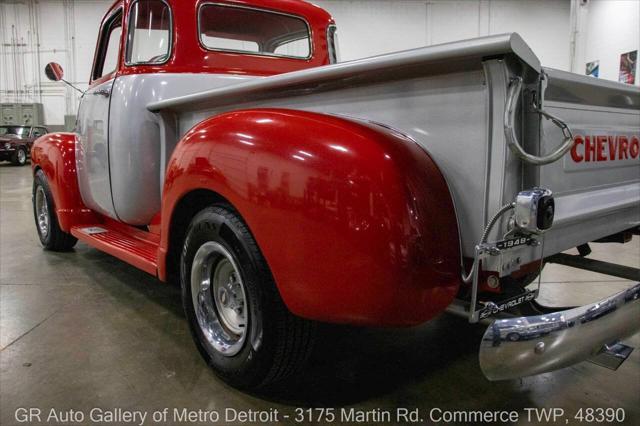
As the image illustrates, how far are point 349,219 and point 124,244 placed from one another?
6.72 feet

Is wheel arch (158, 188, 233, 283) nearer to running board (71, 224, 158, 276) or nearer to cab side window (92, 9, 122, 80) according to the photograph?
running board (71, 224, 158, 276)

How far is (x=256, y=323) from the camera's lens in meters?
1.80

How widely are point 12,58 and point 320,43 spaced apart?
17.6m

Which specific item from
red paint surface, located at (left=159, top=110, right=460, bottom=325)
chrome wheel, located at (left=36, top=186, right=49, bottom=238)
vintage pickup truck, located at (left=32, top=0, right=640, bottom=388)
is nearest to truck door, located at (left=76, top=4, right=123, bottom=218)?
vintage pickup truck, located at (left=32, top=0, right=640, bottom=388)

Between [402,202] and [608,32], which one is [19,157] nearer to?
[608,32]

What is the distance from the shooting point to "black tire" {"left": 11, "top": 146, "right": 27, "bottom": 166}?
15594 millimetres

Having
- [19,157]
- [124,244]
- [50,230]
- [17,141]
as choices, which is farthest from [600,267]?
[19,157]

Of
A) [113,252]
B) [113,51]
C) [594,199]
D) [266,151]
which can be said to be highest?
[113,51]

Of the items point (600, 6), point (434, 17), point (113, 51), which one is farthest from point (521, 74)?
point (434, 17)

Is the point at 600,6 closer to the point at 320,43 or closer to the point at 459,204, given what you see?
the point at 320,43

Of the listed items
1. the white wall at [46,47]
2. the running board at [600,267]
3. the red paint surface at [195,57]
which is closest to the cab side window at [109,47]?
the red paint surface at [195,57]

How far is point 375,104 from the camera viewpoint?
1.66 m

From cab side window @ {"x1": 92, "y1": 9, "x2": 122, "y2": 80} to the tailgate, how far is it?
263cm

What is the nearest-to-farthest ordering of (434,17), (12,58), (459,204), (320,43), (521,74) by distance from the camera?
(521,74)
(459,204)
(320,43)
(434,17)
(12,58)
